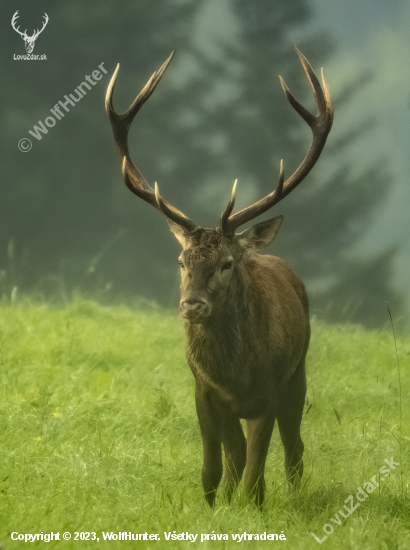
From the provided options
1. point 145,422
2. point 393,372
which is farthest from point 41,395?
point 393,372

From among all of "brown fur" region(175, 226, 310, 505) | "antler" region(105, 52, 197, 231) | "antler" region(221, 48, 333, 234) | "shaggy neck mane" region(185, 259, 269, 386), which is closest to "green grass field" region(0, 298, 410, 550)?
"brown fur" region(175, 226, 310, 505)

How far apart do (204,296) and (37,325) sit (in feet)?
14.2

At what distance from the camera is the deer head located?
387cm

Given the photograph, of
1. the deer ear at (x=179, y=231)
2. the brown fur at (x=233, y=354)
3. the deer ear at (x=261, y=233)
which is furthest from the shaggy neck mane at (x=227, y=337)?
the deer ear at (x=179, y=231)

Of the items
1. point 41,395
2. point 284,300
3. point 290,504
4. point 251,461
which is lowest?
point 290,504

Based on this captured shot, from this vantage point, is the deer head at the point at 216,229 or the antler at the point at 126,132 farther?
the antler at the point at 126,132

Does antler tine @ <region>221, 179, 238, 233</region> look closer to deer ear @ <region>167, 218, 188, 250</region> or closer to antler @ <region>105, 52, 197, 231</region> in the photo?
deer ear @ <region>167, 218, 188, 250</region>

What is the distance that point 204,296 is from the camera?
380 cm

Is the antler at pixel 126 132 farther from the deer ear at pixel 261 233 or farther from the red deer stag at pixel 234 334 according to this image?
the deer ear at pixel 261 233

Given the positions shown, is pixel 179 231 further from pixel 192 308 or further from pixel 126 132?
pixel 126 132

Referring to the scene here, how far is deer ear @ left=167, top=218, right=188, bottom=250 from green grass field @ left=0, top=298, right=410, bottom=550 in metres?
1.48

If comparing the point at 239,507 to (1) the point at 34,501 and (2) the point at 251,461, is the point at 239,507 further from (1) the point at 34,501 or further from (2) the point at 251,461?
(1) the point at 34,501

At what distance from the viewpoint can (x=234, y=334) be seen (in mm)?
4066

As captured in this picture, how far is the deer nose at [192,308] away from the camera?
3723 millimetres
